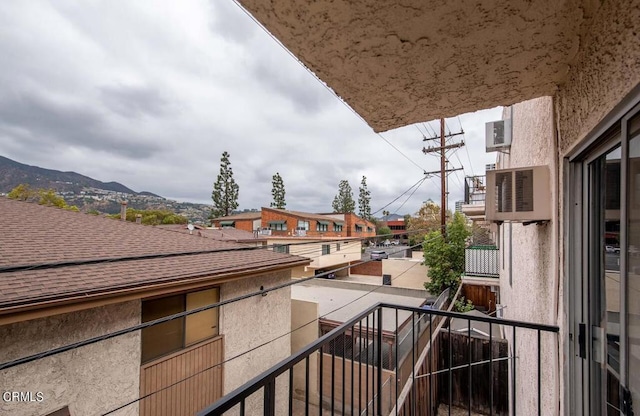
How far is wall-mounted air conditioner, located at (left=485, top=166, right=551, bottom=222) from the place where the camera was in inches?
61.7

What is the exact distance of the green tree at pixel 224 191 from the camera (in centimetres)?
2952

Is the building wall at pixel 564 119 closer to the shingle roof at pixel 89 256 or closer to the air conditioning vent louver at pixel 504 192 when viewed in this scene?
the air conditioning vent louver at pixel 504 192

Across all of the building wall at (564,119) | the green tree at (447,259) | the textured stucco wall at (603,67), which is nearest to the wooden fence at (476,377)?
the building wall at (564,119)

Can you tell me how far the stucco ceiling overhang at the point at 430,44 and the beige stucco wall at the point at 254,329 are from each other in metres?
4.11

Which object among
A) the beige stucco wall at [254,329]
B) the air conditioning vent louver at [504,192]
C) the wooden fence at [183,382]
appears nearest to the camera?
the air conditioning vent louver at [504,192]

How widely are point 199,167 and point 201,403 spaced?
3423 cm

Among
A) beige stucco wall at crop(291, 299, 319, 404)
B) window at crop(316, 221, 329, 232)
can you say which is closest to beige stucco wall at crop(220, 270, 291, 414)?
beige stucco wall at crop(291, 299, 319, 404)

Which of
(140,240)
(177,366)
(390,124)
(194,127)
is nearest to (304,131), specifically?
(194,127)

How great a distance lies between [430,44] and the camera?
100cm

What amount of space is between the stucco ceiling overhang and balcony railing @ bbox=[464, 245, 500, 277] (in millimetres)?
8633

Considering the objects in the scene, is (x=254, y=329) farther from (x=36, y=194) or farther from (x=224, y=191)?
(x=224, y=191)

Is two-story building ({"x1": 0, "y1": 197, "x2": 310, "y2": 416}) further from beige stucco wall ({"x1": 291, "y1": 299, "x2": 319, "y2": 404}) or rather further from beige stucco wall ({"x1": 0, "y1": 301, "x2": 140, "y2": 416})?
beige stucco wall ({"x1": 291, "y1": 299, "x2": 319, "y2": 404})

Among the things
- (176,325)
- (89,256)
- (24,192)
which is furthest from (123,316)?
(24,192)

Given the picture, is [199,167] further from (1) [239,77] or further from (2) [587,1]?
(2) [587,1]
